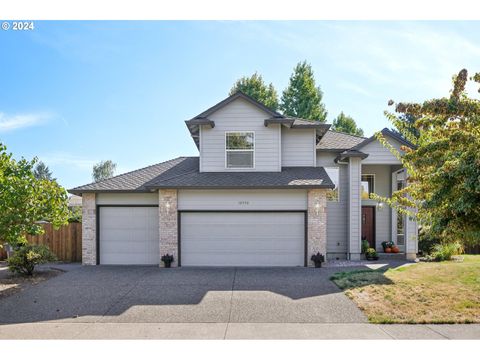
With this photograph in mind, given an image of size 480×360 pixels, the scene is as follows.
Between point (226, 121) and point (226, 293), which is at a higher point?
point (226, 121)

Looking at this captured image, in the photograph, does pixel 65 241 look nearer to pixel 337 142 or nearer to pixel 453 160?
pixel 337 142

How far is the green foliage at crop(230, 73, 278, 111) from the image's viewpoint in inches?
1275

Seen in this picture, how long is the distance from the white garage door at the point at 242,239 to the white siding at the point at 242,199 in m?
0.29

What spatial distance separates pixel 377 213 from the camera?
1526 cm

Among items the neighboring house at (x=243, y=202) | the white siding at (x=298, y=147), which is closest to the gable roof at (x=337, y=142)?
the neighboring house at (x=243, y=202)

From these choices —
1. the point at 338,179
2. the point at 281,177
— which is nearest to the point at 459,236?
the point at 281,177

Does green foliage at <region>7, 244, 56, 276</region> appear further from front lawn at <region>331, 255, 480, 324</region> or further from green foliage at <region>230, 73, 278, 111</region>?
green foliage at <region>230, 73, 278, 111</region>

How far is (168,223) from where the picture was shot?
12.4 metres

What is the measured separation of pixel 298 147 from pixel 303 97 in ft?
65.0

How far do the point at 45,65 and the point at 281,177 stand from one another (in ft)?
32.9

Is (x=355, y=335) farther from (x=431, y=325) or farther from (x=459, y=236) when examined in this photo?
(x=459, y=236)

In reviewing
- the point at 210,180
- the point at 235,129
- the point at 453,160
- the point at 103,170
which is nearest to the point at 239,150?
the point at 235,129

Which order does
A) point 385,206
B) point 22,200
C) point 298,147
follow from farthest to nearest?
1. point 385,206
2. point 298,147
3. point 22,200

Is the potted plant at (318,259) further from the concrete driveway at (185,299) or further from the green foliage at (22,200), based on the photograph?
the green foliage at (22,200)
